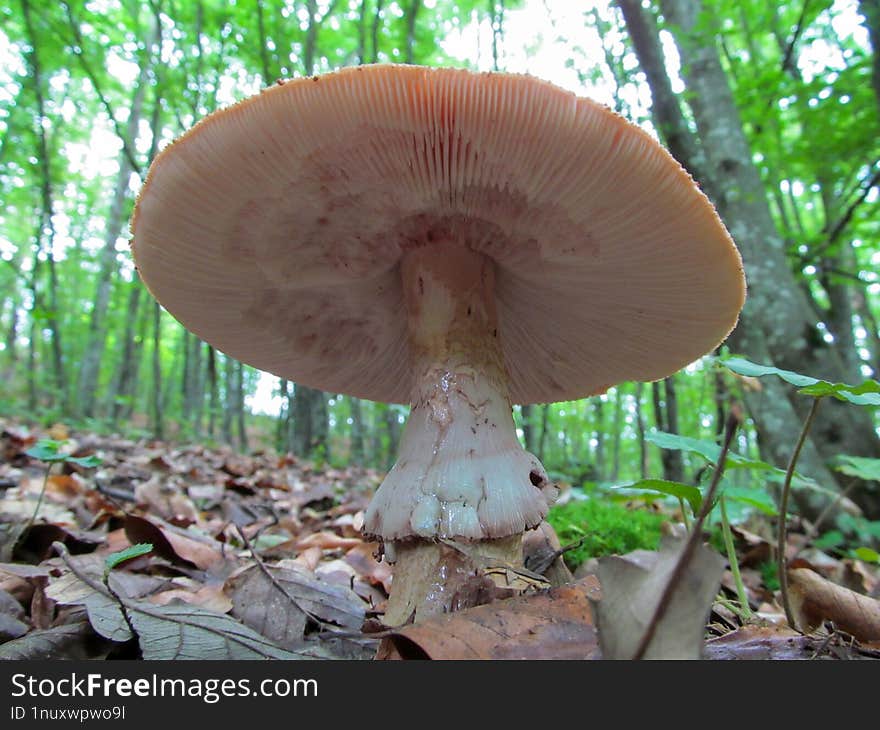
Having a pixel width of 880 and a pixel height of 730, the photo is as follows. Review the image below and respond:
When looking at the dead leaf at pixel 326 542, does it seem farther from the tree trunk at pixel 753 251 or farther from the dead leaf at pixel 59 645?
the tree trunk at pixel 753 251

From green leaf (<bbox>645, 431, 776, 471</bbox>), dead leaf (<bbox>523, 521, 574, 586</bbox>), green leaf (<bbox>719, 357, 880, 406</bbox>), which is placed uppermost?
green leaf (<bbox>719, 357, 880, 406</bbox>)

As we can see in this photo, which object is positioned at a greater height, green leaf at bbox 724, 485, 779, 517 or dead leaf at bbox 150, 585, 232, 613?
green leaf at bbox 724, 485, 779, 517

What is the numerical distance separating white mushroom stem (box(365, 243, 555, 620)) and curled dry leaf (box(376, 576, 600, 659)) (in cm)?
22

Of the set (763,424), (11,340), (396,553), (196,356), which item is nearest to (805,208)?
(763,424)

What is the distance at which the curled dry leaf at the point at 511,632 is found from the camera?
1.14 meters

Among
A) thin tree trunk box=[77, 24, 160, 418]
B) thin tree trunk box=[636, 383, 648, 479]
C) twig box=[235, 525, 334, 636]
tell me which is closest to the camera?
twig box=[235, 525, 334, 636]

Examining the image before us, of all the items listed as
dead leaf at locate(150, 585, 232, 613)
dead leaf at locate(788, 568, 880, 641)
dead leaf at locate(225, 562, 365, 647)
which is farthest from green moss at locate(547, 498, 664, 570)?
dead leaf at locate(150, 585, 232, 613)

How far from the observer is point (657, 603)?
0.88 meters

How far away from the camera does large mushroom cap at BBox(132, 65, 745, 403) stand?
1282 millimetres

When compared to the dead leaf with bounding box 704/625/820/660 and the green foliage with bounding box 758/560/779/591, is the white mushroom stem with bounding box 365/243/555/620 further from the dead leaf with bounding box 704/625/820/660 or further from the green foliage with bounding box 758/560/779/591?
the green foliage with bounding box 758/560/779/591

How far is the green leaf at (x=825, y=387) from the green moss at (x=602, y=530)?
1008 mm

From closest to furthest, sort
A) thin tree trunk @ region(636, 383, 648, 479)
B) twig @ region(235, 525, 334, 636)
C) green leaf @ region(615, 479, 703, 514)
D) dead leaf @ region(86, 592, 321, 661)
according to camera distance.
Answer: dead leaf @ region(86, 592, 321, 661) < green leaf @ region(615, 479, 703, 514) < twig @ region(235, 525, 334, 636) < thin tree trunk @ region(636, 383, 648, 479)
